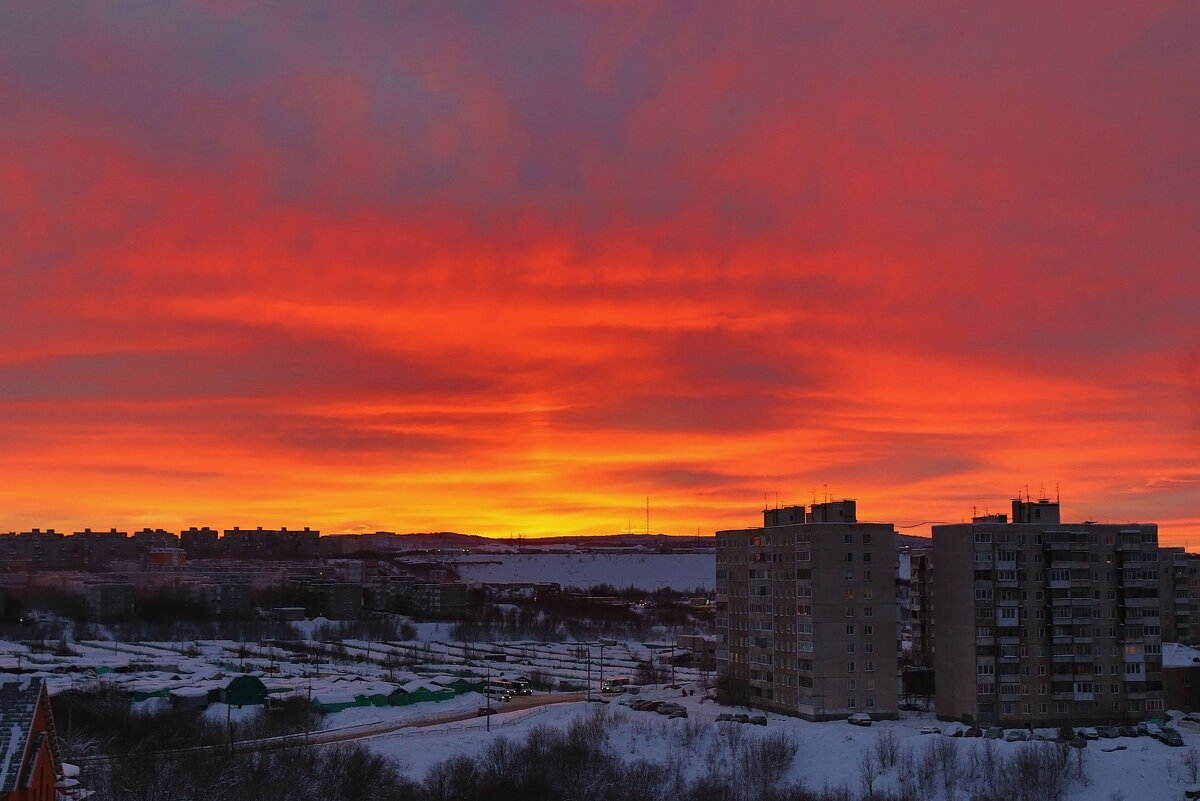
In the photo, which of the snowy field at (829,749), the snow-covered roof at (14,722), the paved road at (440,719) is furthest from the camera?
the paved road at (440,719)

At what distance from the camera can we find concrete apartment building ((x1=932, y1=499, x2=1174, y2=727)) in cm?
5203

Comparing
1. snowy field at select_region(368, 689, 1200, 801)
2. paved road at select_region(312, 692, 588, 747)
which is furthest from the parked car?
paved road at select_region(312, 692, 588, 747)

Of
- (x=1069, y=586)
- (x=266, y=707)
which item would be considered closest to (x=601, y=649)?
(x=266, y=707)

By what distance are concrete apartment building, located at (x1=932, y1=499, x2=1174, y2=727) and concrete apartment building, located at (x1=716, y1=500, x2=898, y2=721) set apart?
3.06 meters

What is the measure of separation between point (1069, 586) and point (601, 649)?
50.9 metres

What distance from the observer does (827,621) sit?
5347 centimetres

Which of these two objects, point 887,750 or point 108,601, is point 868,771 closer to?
point 887,750

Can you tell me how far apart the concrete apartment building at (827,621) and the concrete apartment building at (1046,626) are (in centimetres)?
306

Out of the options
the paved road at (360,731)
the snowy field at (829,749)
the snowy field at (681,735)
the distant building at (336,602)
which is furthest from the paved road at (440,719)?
the distant building at (336,602)

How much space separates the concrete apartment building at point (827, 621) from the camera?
53.1 m

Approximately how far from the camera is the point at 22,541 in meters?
193

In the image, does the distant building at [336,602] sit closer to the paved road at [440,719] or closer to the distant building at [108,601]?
the distant building at [108,601]

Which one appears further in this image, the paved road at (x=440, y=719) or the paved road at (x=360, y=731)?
the paved road at (x=440, y=719)

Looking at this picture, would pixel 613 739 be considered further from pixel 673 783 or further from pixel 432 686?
pixel 432 686
